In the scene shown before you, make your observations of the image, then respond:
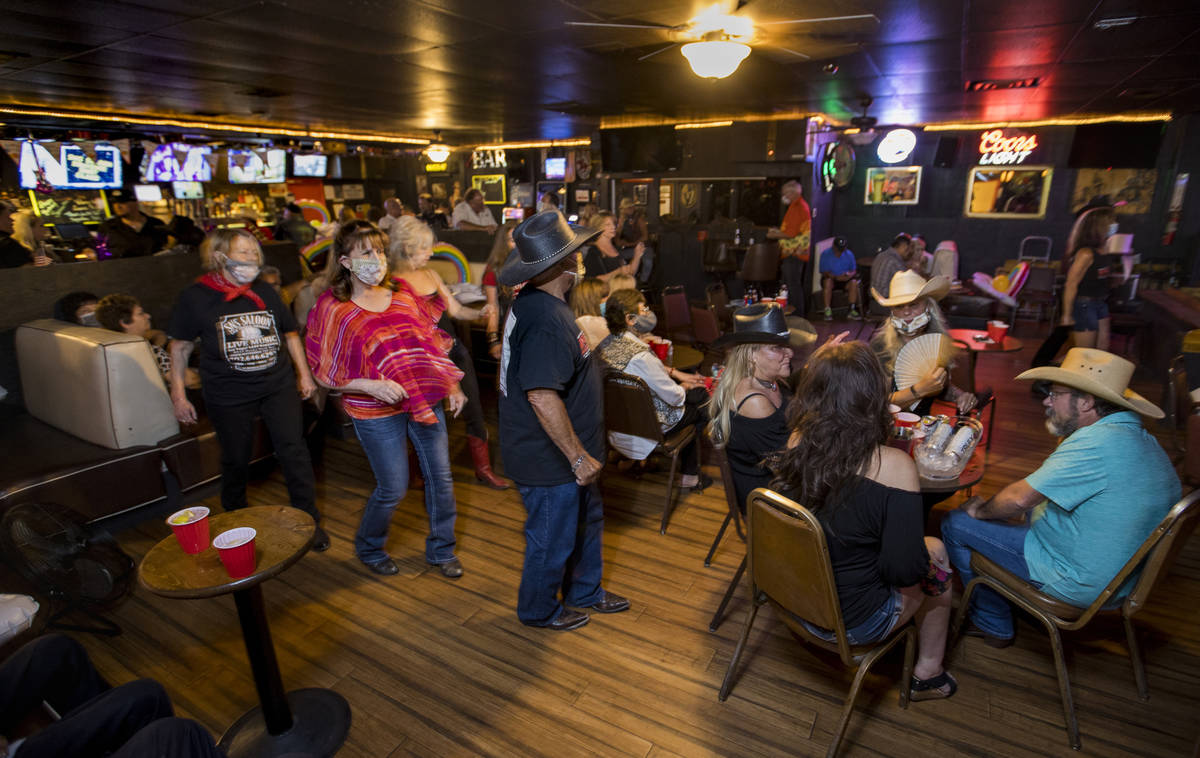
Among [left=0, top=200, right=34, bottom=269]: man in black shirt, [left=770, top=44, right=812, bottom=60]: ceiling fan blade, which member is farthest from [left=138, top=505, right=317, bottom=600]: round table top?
[left=770, top=44, right=812, bottom=60]: ceiling fan blade

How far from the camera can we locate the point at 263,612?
6.88 feet

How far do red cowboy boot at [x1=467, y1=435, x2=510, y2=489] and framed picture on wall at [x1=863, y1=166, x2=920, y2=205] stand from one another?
10281 millimetres

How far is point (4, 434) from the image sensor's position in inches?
163

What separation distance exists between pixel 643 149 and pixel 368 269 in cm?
768

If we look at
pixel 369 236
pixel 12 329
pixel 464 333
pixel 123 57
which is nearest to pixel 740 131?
pixel 464 333

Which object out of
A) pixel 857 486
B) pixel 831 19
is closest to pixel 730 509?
pixel 857 486

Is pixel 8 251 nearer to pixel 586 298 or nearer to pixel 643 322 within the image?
pixel 586 298

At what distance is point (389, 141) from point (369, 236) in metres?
12.6

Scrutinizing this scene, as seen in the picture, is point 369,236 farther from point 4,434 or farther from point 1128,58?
point 1128,58

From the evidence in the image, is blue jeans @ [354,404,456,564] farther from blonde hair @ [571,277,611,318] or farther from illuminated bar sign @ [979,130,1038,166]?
illuminated bar sign @ [979,130,1038,166]

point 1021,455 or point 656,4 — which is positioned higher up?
point 656,4

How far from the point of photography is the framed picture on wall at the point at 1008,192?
10.7 meters

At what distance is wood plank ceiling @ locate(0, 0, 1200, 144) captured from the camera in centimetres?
374

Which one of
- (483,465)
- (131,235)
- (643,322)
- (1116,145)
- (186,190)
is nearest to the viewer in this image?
(643,322)
